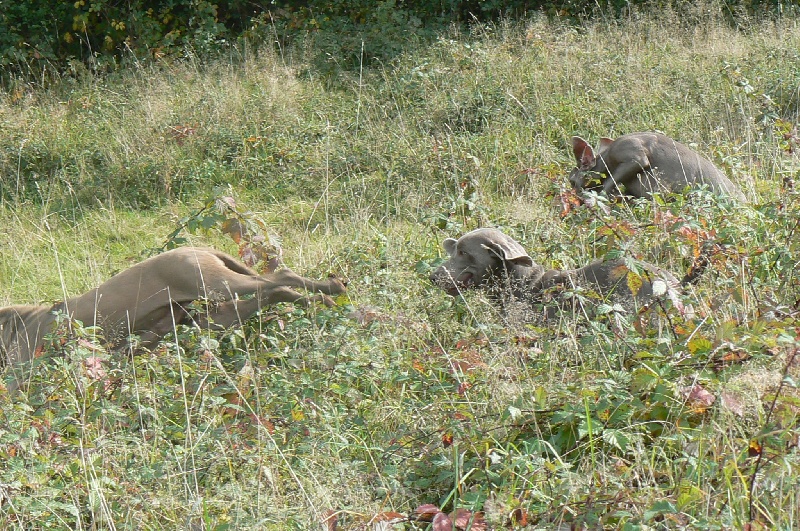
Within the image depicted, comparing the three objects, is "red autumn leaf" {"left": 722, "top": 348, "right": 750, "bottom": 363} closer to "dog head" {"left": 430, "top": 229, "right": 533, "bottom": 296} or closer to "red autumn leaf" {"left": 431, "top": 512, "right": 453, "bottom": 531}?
"red autumn leaf" {"left": 431, "top": 512, "right": 453, "bottom": 531}

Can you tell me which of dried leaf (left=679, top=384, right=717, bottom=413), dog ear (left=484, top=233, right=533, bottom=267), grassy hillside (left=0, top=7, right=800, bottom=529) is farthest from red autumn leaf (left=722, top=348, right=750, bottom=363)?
dog ear (left=484, top=233, right=533, bottom=267)

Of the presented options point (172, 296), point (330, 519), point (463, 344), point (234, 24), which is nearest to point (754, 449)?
point (330, 519)

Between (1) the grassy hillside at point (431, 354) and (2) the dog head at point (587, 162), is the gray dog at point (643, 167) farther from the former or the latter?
(1) the grassy hillside at point (431, 354)

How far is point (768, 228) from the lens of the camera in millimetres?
5910

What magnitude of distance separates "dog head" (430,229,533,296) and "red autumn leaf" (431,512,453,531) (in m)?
2.47

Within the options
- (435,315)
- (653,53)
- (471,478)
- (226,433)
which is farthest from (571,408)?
(653,53)

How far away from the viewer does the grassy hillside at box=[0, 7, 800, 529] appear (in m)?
3.67

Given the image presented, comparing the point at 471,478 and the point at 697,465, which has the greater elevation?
the point at 697,465

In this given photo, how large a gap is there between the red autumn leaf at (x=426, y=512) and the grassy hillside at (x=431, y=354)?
3.0 inches

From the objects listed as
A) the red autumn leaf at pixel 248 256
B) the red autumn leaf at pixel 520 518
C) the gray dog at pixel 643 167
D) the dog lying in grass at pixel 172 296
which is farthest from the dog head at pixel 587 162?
the red autumn leaf at pixel 520 518

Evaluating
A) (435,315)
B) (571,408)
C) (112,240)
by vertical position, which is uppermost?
(571,408)

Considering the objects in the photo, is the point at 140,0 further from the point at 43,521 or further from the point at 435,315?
the point at 43,521

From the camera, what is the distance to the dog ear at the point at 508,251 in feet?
19.2

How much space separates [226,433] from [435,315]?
1824 millimetres
